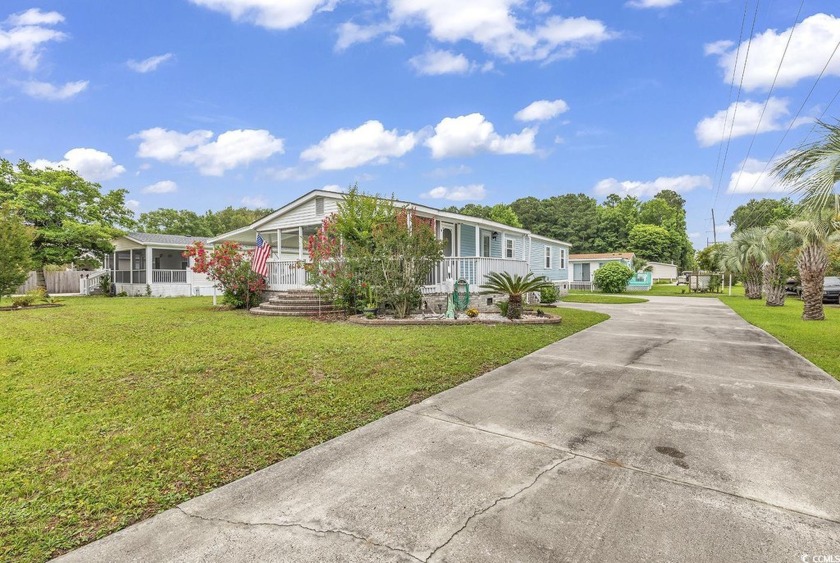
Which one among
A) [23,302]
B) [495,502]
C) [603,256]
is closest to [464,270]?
[495,502]

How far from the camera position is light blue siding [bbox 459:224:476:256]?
17.1m

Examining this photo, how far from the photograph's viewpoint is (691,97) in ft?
55.1

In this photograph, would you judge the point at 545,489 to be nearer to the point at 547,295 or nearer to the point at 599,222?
the point at 547,295

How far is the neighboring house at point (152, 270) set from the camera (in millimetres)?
22328

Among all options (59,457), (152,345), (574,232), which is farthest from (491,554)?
(574,232)

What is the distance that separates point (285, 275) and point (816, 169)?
1327cm

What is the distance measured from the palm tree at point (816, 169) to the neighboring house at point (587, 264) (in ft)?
90.2

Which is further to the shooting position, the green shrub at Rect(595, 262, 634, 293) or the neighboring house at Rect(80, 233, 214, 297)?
the green shrub at Rect(595, 262, 634, 293)

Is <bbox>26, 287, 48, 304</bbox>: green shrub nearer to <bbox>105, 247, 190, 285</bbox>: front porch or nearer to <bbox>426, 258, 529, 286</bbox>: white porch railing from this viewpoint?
<bbox>105, 247, 190, 285</bbox>: front porch

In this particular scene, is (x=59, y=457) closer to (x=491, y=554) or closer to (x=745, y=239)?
(x=491, y=554)

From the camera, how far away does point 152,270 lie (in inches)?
880

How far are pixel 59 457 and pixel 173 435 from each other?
2.34ft

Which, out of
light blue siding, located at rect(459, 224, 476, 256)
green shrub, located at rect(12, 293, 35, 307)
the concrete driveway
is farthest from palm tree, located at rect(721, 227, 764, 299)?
green shrub, located at rect(12, 293, 35, 307)

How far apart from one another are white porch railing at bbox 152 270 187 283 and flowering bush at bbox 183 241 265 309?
11445mm
